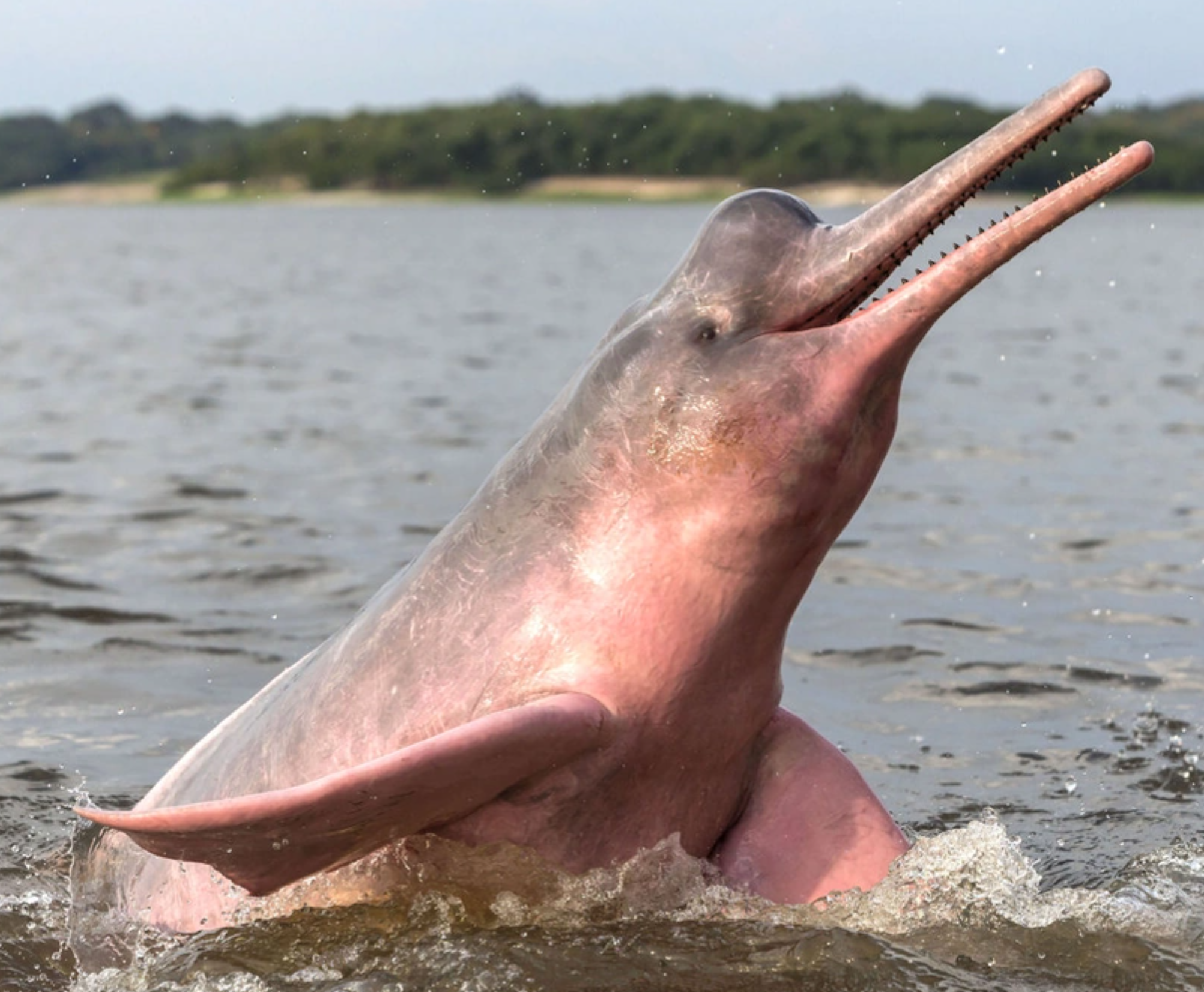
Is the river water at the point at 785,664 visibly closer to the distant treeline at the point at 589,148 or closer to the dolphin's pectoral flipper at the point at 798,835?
Result: the dolphin's pectoral flipper at the point at 798,835

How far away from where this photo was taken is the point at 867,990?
5762 mm

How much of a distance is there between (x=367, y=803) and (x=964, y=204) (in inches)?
99.0

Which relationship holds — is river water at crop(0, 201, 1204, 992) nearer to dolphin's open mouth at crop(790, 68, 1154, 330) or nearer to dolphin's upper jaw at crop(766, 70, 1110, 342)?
dolphin's upper jaw at crop(766, 70, 1110, 342)

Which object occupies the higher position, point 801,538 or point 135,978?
point 801,538

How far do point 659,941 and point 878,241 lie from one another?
2.40 m

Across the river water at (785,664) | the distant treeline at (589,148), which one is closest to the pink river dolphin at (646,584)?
the river water at (785,664)

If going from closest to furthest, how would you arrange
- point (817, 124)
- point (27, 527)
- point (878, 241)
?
point (878, 241) < point (27, 527) < point (817, 124)

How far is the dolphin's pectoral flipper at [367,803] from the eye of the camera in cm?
506

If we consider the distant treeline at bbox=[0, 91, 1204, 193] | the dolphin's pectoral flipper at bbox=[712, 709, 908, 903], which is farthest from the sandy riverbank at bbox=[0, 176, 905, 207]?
the dolphin's pectoral flipper at bbox=[712, 709, 908, 903]

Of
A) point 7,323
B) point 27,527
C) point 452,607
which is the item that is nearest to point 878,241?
point 452,607

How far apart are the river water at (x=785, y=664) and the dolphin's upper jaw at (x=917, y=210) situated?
6.10 feet

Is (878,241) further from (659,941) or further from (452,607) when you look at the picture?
(659,941)

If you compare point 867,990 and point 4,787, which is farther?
point 4,787

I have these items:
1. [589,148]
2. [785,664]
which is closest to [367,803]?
[785,664]
